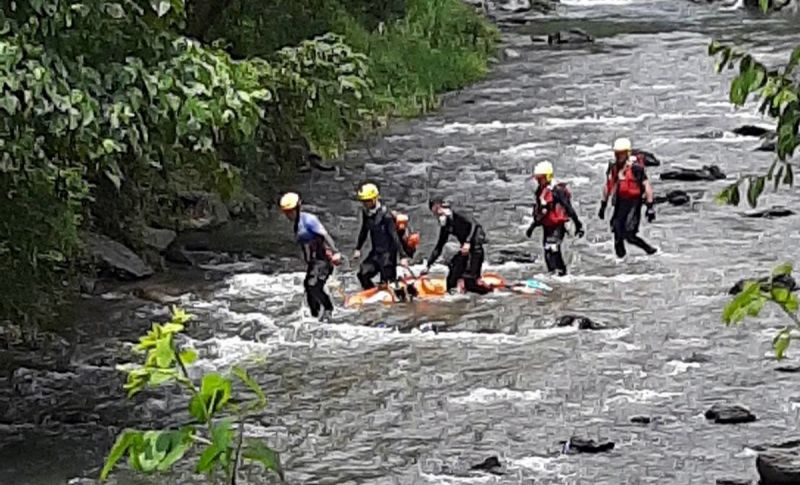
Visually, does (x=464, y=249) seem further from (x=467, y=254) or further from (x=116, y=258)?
(x=116, y=258)

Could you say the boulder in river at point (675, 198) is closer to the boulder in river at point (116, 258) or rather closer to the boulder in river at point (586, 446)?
the boulder in river at point (116, 258)

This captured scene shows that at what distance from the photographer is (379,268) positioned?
51.1 ft

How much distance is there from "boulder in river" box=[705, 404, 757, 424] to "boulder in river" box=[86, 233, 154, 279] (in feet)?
25.3

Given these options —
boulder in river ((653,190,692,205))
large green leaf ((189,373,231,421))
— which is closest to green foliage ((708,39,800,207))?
large green leaf ((189,373,231,421))

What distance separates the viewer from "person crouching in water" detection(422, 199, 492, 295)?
15234 millimetres

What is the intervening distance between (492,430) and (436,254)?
3.96 m

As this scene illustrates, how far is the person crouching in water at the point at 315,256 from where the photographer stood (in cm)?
1452

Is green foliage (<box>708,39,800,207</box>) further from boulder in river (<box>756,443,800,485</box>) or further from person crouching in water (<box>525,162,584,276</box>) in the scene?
person crouching in water (<box>525,162,584,276</box>)

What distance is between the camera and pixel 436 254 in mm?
15234

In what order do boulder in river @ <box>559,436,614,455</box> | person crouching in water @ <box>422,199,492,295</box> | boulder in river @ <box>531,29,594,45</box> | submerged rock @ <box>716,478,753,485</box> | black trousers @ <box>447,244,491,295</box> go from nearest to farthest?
submerged rock @ <box>716,478,753,485</box> < boulder in river @ <box>559,436,614,455</box> < person crouching in water @ <box>422,199,492,295</box> < black trousers @ <box>447,244,491,295</box> < boulder in river @ <box>531,29,594,45</box>

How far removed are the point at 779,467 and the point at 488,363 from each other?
3938mm

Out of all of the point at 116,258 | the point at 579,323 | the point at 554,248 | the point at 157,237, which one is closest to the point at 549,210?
the point at 554,248

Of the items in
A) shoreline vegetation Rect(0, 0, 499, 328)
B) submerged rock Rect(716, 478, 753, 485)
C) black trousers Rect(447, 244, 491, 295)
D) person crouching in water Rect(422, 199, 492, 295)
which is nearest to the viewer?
shoreline vegetation Rect(0, 0, 499, 328)

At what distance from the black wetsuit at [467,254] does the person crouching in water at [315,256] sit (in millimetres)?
1176
